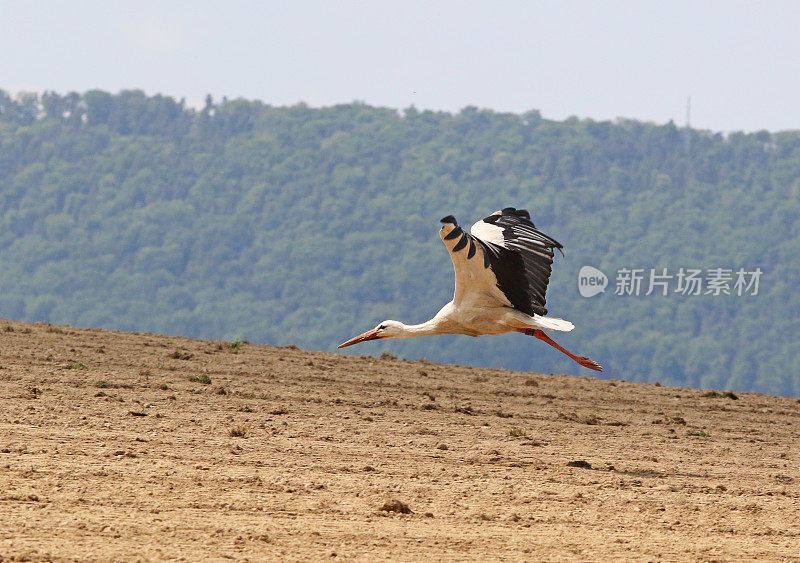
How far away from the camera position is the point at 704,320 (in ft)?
240

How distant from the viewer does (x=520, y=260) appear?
38.1ft

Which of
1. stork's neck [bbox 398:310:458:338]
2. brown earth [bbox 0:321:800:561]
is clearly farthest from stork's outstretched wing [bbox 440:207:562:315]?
brown earth [bbox 0:321:800:561]

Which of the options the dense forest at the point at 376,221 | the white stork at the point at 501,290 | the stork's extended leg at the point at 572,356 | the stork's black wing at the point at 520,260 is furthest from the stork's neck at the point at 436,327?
the dense forest at the point at 376,221

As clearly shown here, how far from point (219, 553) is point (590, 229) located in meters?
79.6

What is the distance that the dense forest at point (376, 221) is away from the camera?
7194cm

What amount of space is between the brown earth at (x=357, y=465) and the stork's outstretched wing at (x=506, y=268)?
1.77 meters

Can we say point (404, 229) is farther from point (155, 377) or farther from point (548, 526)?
point (548, 526)

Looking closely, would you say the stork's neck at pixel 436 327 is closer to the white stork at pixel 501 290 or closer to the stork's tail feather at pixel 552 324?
the white stork at pixel 501 290

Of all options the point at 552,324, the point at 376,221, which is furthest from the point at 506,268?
the point at 376,221

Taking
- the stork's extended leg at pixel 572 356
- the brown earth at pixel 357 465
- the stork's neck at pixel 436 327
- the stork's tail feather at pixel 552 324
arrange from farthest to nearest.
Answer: the stork's neck at pixel 436 327 < the stork's extended leg at pixel 572 356 < the stork's tail feather at pixel 552 324 < the brown earth at pixel 357 465

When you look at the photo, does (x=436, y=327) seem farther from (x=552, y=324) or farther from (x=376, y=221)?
(x=376, y=221)

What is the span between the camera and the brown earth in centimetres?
864

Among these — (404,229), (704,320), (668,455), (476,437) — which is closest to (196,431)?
(476,437)

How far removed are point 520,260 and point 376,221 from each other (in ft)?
247
